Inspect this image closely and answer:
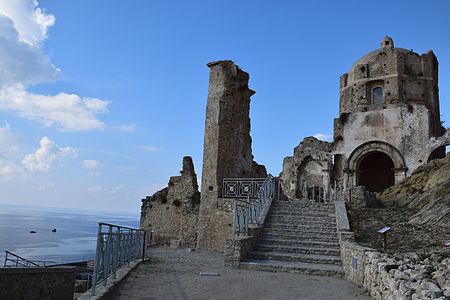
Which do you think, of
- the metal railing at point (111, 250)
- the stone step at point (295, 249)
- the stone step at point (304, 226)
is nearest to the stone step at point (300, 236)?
the stone step at point (304, 226)

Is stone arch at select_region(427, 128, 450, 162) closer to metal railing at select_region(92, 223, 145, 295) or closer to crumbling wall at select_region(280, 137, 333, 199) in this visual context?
crumbling wall at select_region(280, 137, 333, 199)

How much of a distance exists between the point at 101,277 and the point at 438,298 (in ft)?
16.1

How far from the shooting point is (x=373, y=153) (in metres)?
24.6

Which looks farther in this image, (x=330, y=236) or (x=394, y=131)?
(x=394, y=131)

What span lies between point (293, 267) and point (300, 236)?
2.27 m

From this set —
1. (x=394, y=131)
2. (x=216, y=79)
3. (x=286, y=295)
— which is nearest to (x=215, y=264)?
(x=286, y=295)

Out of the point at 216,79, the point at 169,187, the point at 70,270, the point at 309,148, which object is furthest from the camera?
the point at 309,148

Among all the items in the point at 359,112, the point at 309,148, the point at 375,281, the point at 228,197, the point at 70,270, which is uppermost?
the point at 359,112

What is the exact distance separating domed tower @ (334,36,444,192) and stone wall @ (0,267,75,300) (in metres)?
17.8

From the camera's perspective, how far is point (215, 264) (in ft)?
35.4

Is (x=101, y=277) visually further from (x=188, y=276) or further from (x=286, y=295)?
(x=286, y=295)

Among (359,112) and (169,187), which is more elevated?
(359,112)

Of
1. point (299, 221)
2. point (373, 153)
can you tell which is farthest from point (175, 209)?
point (373, 153)

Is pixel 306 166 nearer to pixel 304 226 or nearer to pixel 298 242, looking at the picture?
pixel 304 226
